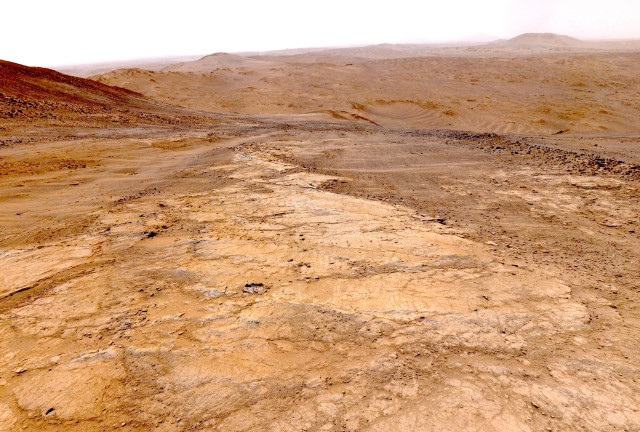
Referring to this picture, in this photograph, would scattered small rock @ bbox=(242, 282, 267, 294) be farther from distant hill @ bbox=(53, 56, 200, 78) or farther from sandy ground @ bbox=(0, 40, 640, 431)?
distant hill @ bbox=(53, 56, 200, 78)

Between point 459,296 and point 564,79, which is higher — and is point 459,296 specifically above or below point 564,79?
below

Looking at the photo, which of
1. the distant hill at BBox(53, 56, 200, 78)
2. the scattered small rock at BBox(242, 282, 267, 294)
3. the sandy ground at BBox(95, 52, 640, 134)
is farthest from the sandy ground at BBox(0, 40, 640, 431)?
the distant hill at BBox(53, 56, 200, 78)

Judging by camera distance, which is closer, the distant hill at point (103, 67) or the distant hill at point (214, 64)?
the distant hill at point (214, 64)

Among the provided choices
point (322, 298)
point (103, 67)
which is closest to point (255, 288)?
point (322, 298)

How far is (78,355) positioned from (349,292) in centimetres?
195

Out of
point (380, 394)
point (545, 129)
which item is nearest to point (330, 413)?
point (380, 394)

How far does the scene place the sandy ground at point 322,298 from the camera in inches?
74.6

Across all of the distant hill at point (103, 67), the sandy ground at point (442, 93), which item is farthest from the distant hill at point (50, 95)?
the distant hill at point (103, 67)

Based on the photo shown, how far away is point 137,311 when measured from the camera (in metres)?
2.62

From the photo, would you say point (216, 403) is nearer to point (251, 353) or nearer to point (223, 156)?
point (251, 353)

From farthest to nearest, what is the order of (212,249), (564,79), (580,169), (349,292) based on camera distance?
1. (564,79)
2. (580,169)
3. (212,249)
4. (349,292)

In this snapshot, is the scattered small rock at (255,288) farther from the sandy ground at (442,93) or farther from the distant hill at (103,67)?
the distant hill at (103,67)

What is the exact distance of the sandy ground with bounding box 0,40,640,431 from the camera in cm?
190

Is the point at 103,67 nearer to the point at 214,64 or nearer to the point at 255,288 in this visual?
the point at 214,64
